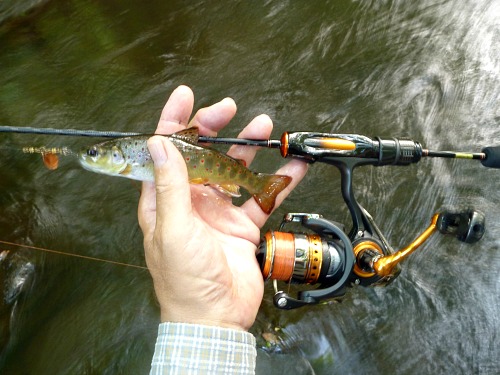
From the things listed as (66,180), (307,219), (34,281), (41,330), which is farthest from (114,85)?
(307,219)

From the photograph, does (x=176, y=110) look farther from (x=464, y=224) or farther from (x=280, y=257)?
(x=464, y=224)

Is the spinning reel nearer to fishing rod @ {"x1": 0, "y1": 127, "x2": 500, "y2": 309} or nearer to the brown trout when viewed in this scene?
fishing rod @ {"x1": 0, "y1": 127, "x2": 500, "y2": 309}

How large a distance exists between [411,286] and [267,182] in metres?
1.61

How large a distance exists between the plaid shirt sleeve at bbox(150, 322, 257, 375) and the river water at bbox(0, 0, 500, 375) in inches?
51.0

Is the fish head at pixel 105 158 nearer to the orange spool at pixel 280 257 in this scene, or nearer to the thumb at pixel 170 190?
the thumb at pixel 170 190

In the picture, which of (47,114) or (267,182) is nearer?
(267,182)

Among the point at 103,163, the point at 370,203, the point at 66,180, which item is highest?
the point at 103,163

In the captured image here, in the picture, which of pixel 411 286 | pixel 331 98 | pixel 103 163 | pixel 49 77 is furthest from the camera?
pixel 49 77

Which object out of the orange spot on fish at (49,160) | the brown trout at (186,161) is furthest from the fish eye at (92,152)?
the orange spot on fish at (49,160)

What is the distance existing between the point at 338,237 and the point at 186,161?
0.93 metres

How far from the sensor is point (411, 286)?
128 inches

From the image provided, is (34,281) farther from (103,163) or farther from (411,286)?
(411,286)

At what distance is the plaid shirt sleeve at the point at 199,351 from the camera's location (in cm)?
182

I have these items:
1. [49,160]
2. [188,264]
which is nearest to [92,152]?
[49,160]
